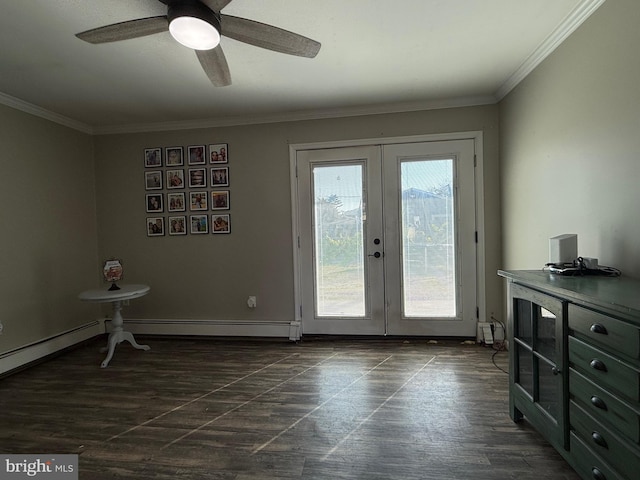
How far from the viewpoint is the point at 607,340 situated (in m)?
1.17

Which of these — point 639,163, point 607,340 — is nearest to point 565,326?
point 607,340

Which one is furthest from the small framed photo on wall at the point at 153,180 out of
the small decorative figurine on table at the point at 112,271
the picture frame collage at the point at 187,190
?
the small decorative figurine on table at the point at 112,271

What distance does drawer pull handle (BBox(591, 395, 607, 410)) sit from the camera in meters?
1.20

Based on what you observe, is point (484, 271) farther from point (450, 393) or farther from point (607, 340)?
point (607, 340)

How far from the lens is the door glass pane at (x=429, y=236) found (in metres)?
3.14

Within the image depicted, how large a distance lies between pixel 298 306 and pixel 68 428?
202 centimetres

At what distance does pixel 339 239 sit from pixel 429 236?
918 mm

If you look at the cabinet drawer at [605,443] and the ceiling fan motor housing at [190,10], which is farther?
the ceiling fan motor housing at [190,10]

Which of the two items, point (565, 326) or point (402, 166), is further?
point (402, 166)

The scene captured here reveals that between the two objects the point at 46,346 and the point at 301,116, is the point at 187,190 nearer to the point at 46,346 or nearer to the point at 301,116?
the point at 301,116

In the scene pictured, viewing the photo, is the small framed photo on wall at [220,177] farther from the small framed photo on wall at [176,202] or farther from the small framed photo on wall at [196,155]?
the small framed photo on wall at [176,202]

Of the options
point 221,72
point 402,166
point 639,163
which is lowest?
point 639,163

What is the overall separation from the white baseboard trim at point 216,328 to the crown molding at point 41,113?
224 centimetres

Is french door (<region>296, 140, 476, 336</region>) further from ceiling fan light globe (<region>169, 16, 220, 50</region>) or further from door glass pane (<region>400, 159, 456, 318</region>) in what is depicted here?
ceiling fan light globe (<region>169, 16, 220, 50</region>)
